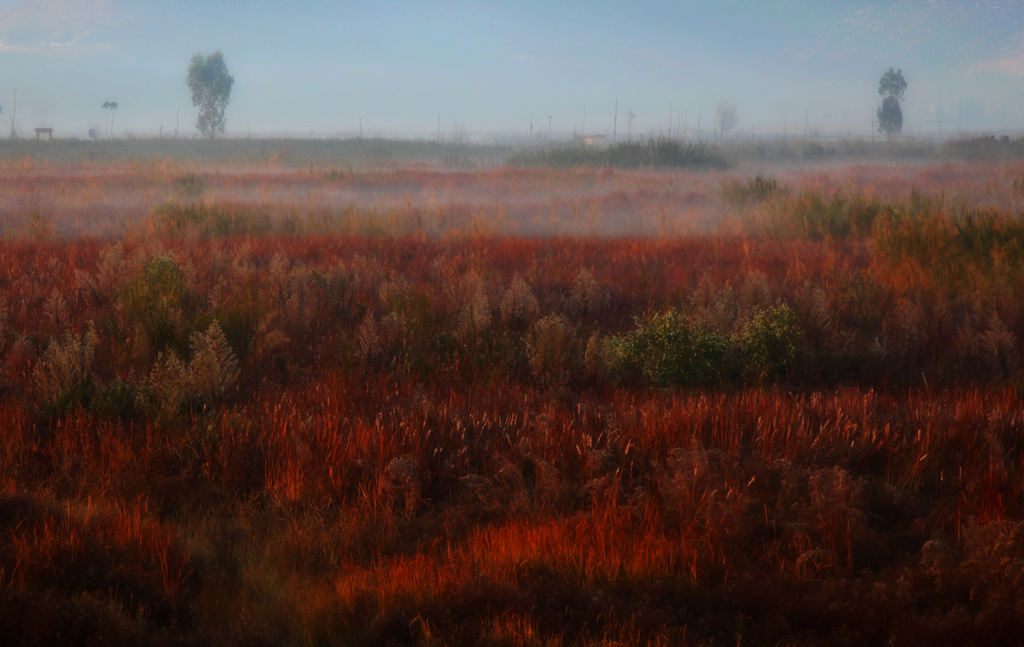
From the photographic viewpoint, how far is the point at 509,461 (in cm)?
415

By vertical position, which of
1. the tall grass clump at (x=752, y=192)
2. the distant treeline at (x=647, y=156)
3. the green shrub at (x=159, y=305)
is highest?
the distant treeline at (x=647, y=156)

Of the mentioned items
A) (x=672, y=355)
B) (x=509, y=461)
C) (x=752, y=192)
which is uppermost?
(x=752, y=192)

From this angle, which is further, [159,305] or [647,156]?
[647,156]

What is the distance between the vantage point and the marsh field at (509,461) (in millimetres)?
2906

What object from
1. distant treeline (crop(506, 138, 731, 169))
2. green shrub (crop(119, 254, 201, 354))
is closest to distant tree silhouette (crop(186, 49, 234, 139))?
distant treeline (crop(506, 138, 731, 169))

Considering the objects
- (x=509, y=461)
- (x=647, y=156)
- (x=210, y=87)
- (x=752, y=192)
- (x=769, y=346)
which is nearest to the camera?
(x=509, y=461)

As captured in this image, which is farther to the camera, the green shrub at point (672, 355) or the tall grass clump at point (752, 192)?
the tall grass clump at point (752, 192)

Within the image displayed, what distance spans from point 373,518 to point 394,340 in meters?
3.16

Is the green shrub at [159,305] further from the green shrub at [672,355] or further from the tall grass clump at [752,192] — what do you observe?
the tall grass clump at [752,192]

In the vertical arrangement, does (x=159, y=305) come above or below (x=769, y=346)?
above

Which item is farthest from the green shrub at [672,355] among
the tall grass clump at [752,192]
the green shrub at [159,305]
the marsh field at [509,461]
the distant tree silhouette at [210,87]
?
the distant tree silhouette at [210,87]

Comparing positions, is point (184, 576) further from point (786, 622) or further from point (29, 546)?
point (786, 622)

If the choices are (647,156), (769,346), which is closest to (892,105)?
(647,156)

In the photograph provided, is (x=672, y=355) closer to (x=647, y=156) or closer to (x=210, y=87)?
(x=647, y=156)
